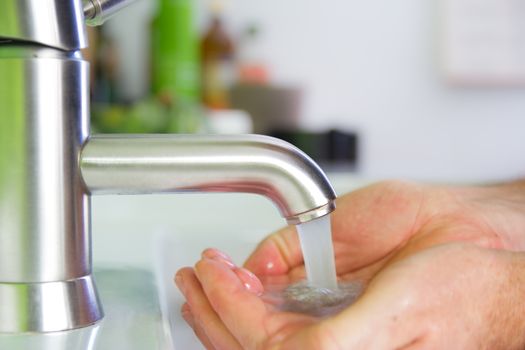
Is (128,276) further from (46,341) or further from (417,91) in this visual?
(417,91)

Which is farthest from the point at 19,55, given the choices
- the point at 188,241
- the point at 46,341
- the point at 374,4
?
the point at 374,4

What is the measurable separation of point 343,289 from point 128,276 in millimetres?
152

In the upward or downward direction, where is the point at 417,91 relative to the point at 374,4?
downward

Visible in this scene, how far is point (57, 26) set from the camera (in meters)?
0.36

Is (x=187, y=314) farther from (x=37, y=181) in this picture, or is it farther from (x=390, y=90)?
(x=390, y=90)

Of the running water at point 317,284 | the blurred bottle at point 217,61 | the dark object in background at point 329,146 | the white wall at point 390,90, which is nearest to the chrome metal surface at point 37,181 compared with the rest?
the running water at point 317,284

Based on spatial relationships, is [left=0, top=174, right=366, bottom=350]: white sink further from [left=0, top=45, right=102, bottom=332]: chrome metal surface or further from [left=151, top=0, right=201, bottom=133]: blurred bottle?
[left=151, top=0, right=201, bottom=133]: blurred bottle

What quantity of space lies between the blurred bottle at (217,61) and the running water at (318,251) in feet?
4.94

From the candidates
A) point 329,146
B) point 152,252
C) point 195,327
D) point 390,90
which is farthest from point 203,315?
point 390,90

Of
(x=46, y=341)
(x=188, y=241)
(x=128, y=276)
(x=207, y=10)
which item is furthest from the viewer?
(x=207, y=10)

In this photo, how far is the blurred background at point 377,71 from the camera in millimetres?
1978

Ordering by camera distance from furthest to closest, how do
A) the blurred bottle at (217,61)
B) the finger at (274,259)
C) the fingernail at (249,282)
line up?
the blurred bottle at (217,61) < the finger at (274,259) < the fingernail at (249,282)

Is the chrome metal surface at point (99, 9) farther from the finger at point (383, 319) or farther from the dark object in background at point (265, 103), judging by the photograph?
the dark object in background at point (265, 103)

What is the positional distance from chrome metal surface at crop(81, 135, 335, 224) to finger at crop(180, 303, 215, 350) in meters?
0.07
